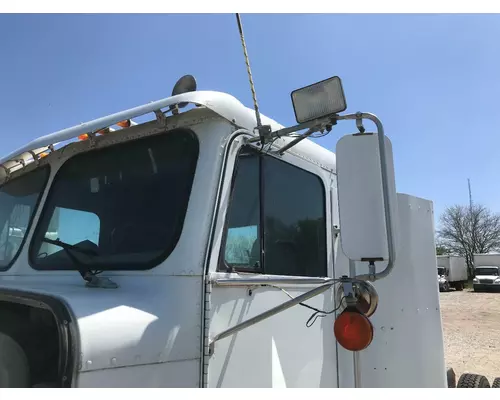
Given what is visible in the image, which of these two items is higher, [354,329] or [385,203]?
[385,203]

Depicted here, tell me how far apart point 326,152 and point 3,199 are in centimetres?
224

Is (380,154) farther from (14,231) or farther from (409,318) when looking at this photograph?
(14,231)

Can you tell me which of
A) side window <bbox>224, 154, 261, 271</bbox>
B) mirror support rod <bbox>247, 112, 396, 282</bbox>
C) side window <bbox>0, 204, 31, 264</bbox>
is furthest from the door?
side window <bbox>0, 204, 31, 264</bbox>

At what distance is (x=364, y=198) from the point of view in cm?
197

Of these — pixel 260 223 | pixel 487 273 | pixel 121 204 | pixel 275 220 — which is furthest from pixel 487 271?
pixel 121 204

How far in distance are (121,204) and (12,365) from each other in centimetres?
93

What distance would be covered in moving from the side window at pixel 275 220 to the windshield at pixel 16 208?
1287mm

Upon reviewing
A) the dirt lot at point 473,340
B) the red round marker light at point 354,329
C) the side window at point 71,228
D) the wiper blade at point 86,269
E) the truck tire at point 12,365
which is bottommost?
the dirt lot at point 473,340

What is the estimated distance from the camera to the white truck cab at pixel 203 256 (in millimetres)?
1930

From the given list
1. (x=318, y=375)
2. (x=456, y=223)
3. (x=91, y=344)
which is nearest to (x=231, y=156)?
(x=91, y=344)

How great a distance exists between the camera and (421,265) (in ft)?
11.7

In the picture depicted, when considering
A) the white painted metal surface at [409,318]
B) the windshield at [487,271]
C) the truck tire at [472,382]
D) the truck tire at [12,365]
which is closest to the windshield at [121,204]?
the truck tire at [12,365]

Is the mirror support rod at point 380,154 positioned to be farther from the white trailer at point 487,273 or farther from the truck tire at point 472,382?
the white trailer at point 487,273

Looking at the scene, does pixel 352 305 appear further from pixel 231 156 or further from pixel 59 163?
pixel 59 163
